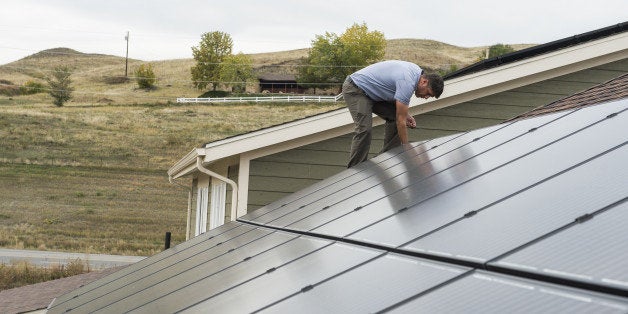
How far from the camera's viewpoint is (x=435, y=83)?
27.6ft

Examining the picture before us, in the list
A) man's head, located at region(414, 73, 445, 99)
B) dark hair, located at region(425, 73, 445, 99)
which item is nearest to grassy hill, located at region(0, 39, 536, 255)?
man's head, located at region(414, 73, 445, 99)

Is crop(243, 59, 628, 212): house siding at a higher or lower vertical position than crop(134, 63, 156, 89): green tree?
higher

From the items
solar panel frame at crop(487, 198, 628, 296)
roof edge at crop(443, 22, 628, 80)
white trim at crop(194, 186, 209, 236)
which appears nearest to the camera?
solar panel frame at crop(487, 198, 628, 296)

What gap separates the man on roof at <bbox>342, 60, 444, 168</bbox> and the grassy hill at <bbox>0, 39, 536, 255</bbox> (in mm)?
23532

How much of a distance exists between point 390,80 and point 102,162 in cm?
4498

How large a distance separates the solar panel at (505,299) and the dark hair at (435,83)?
5.52m

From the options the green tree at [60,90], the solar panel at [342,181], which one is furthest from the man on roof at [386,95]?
the green tree at [60,90]

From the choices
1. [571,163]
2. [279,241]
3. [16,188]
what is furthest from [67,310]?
[16,188]

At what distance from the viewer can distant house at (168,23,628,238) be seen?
40.4ft

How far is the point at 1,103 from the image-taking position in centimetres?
7462

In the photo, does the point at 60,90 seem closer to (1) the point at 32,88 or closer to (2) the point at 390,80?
(1) the point at 32,88

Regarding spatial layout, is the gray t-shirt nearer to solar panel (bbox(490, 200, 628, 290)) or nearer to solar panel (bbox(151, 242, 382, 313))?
solar panel (bbox(151, 242, 382, 313))

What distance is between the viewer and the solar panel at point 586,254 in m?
2.46

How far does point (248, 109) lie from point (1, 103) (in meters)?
25.7
